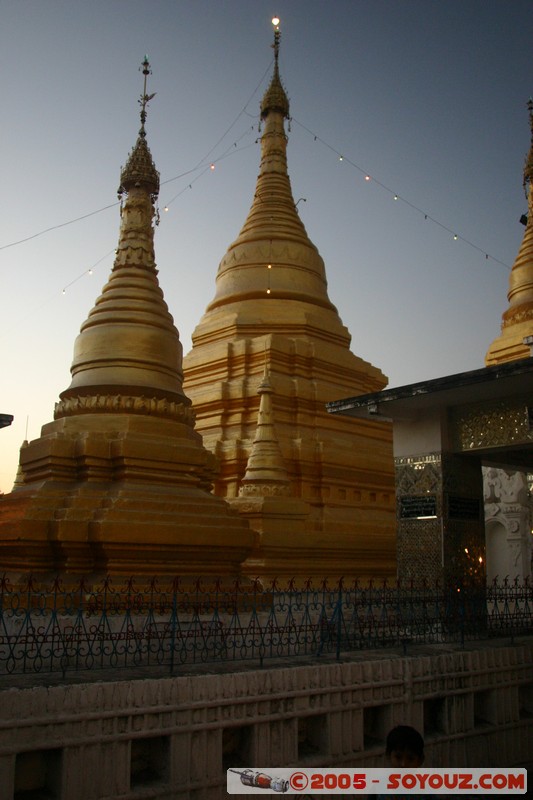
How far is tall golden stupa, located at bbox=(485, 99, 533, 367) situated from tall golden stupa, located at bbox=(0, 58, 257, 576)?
36.8 ft

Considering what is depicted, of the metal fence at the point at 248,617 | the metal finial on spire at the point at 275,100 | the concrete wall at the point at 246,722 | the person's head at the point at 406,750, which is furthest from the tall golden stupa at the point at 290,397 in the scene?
the person's head at the point at 406,750

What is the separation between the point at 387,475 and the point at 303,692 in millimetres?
12622

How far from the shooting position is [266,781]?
604 cm

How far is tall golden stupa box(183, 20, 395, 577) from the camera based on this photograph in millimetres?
16094

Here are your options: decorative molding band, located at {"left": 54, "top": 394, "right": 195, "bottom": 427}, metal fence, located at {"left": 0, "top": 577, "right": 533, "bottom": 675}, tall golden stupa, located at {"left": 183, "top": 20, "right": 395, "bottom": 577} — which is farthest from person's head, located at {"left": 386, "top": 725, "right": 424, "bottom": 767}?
tall golden stupa, located at {"left": 183, "top": 20, "right": 395, "bottom": 577}

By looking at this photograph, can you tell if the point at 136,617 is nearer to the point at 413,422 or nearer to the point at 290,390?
the point at 413,422

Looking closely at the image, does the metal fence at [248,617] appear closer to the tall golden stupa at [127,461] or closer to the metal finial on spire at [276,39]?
the tall golden stupa at [127,461]

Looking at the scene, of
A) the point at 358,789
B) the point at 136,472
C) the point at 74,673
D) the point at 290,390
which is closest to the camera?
the point at 358,789

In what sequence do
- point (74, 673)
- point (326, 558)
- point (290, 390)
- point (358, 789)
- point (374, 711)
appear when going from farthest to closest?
point (290, 390) → point (326, 558) → point (374, 711) → point (74, 673) → point (358, 789)

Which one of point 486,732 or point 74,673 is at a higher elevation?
point 74,673

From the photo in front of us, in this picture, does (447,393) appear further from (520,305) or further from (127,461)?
(520,305)

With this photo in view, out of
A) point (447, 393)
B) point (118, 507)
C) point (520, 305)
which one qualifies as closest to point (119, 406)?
point (118, 507)

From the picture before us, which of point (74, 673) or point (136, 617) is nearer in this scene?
point (74, 673)

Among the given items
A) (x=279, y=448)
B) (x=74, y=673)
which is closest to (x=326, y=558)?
(x=279, y=448)
